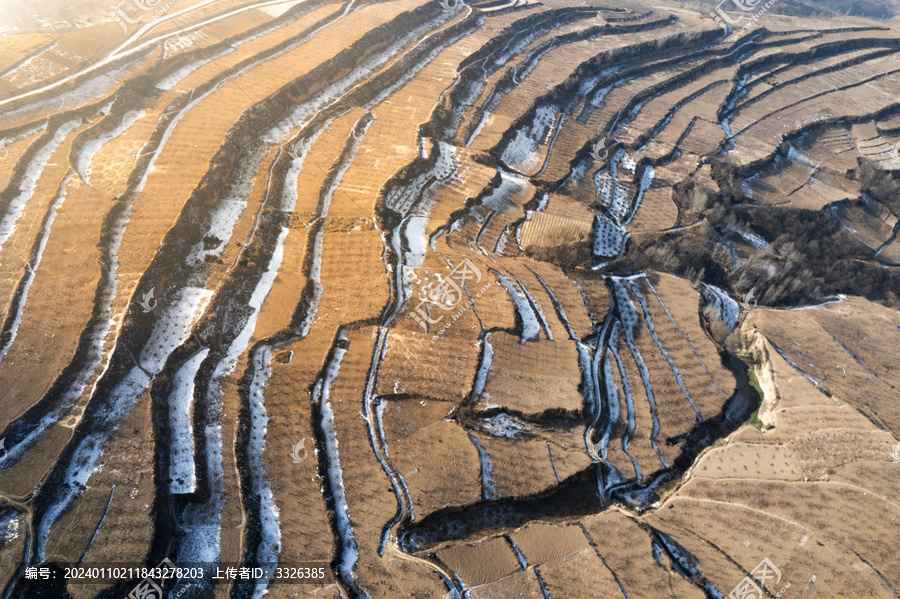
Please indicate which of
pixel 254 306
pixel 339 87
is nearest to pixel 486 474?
pixel 254 306

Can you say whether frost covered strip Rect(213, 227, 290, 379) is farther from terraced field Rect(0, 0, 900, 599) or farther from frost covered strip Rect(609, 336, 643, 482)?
frost covered strip Rect(609, 336, 643, 482)

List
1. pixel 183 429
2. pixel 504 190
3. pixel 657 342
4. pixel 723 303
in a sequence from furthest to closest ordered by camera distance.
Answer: pixel 504 190 → pixel 723 303 → pixel 657 342 → pixel 183 429

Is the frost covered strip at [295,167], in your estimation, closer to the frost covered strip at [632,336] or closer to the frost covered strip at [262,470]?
the frost covered strip at [262,470]

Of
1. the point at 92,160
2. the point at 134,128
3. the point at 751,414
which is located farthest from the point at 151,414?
the point at 751,414

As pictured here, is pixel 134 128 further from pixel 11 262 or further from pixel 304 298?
pixel 304 298

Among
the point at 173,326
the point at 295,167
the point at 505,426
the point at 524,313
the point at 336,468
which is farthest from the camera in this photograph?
the point at 295,167

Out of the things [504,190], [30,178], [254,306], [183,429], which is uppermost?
[30,178]

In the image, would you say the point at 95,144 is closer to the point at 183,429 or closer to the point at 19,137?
the point at 19,137
